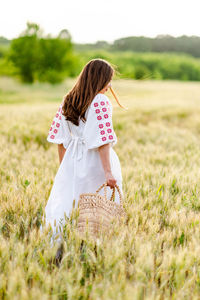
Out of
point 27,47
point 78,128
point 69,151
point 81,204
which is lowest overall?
point 81,204

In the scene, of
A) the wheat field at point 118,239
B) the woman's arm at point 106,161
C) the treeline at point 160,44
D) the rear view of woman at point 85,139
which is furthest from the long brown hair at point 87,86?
the treeline at point 160,44

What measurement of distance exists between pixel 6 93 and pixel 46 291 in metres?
21.9

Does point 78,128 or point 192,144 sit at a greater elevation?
point 78,128

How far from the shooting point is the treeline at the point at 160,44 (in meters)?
69.3

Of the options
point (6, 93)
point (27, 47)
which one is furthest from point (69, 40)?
point (6, 93)

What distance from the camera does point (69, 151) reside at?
2.81 meters

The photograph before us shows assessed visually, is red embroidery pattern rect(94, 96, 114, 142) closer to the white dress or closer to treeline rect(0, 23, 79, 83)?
the white dress

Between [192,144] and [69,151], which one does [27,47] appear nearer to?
[192,144]

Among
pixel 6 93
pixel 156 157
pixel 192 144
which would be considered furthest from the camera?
pixel 6 93

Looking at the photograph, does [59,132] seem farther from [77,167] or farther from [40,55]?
[40,55]

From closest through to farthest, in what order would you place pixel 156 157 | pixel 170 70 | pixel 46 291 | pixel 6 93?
pixel 46 291 < pixel 156 157 < pixel 6 93 < pixel 170 70

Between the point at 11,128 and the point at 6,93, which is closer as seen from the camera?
the point at 11,128

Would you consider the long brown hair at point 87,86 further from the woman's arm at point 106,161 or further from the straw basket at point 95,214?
the straw basket at point 95,214

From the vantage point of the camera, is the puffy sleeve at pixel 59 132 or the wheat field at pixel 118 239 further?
the puffy sleeve at pixel 59 132
